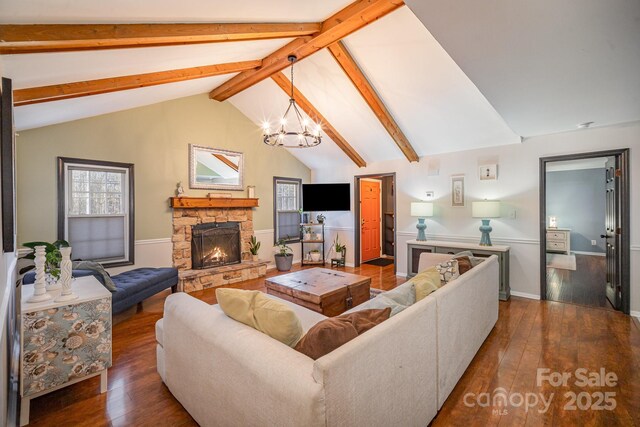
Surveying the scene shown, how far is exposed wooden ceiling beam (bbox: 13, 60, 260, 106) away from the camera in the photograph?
8.24ft

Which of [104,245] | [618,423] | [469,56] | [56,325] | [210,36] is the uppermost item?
[210,36]

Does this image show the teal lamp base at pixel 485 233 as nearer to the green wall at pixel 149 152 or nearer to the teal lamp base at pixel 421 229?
the teal lamp base at pixel 421 229

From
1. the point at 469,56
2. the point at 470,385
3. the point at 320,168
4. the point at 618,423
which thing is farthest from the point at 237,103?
the point at 618,423

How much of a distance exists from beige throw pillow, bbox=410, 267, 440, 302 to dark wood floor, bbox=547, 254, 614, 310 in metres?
3.00

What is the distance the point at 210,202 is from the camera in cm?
501

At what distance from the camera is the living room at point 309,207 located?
61.6 inches

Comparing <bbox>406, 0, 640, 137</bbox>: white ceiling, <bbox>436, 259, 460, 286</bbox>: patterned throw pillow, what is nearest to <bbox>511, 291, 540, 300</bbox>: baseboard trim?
<bbox>436, 259, 460, 286</bbox>: patterned throw pillow

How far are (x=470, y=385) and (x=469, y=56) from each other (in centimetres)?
255

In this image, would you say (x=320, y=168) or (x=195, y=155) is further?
(x=320, y=168)

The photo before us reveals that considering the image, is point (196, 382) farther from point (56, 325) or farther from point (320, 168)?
point (320, 168)

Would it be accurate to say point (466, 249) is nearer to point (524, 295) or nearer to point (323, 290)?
point (524, 295)

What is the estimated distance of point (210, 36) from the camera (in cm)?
255

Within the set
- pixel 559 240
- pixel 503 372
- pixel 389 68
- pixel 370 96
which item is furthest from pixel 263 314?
pixel 559 240

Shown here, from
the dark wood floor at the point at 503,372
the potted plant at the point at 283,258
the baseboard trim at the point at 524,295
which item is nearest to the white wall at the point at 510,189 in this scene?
the baseboard trim at the point at 524,295
